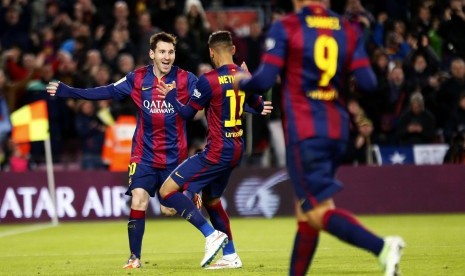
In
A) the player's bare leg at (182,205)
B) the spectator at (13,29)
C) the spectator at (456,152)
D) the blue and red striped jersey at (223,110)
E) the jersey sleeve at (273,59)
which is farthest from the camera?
the spectator at (13,29)

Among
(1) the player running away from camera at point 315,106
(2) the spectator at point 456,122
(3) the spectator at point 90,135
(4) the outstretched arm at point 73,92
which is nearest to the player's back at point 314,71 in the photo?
(1) the player running away from camera at point 315,106

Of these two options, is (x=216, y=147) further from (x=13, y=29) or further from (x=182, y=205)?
(x=13, y=29)

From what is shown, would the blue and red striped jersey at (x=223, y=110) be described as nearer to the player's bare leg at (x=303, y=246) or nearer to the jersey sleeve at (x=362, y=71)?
the jersey sleeve at (x=362, y=71)

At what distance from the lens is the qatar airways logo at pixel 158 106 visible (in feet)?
39.6

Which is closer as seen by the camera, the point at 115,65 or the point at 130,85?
the point at 130,85

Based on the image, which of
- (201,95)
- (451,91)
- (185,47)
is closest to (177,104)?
(201,95)

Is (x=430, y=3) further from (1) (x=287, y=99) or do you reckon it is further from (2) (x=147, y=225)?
(1) (x=287, y=99)

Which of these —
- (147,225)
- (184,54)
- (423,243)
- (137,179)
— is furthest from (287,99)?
(184,54)

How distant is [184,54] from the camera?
70.2 feet

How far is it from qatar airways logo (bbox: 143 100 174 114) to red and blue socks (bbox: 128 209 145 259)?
3.50 feet

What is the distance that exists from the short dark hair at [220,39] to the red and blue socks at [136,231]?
6.33ft

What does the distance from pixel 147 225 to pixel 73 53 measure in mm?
5175

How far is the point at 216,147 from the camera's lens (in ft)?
38.1

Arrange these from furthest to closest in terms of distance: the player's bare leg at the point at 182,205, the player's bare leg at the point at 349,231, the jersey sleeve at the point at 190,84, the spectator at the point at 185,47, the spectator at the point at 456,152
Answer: the spectator at the point at 185,47
the spectator at the point at 456,152
the jersey sleeve at the point at 190,84
the player's bare leg at the point at 182,205
the player's bare leg at the point at 349,231
